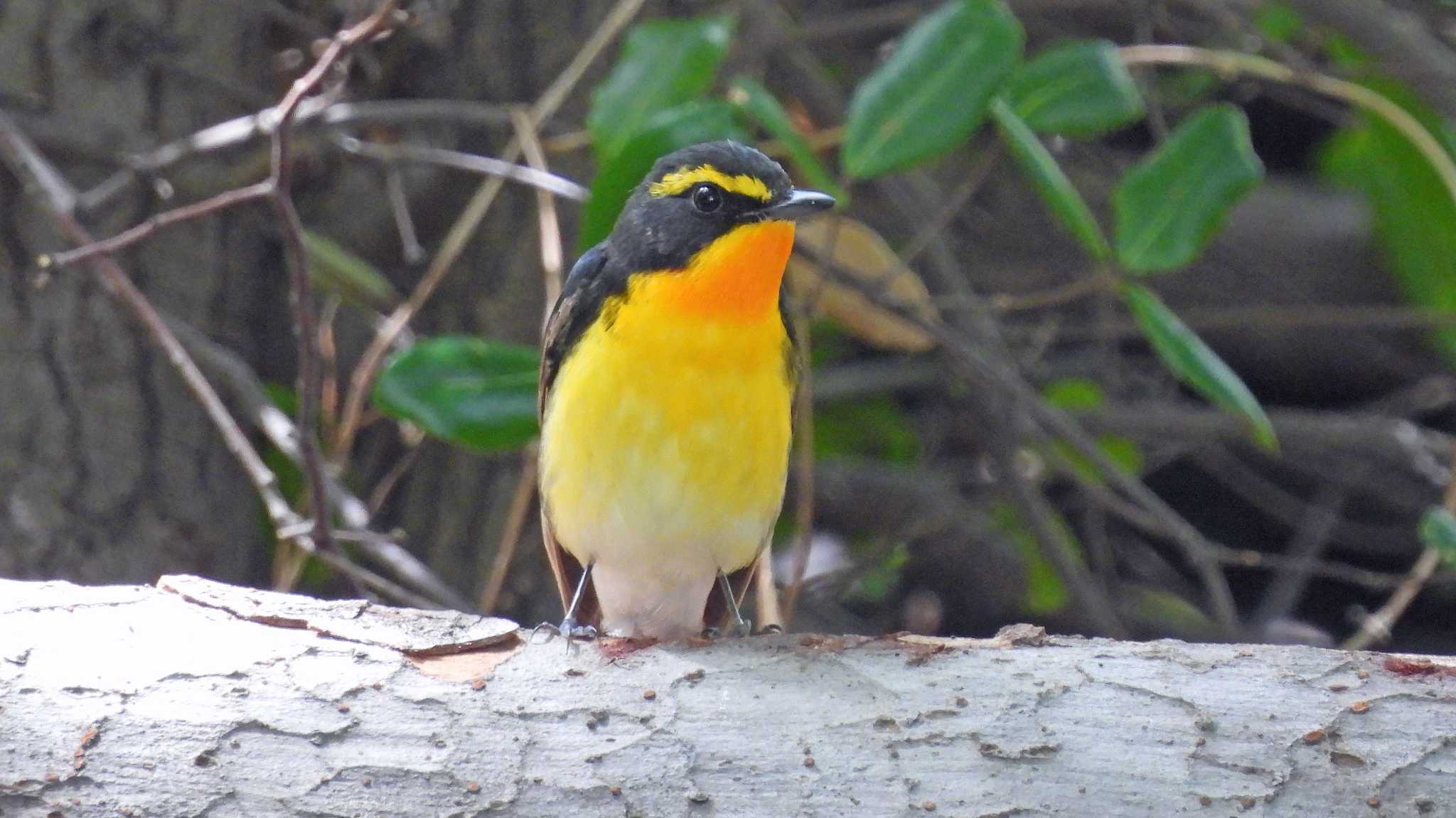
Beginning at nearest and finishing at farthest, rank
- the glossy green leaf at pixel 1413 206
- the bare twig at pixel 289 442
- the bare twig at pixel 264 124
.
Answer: the bare twig at pixel 289 442
the bare twig at pixel 264 124
the glossy green leaf at pixel 1413 206

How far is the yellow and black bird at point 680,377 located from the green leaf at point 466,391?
22 centimetres

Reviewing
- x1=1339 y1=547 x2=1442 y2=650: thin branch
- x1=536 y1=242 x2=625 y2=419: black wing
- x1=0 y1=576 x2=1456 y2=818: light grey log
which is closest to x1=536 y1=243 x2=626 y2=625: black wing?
x1=536 y1=242 x2=625 y2=419: black wing

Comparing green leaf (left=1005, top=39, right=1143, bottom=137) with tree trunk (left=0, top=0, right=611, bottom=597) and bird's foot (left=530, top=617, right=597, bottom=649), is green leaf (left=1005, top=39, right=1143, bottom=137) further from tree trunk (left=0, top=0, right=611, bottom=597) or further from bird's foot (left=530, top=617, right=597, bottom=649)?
bird's foot (left=530, top=617, right=597, bottom=649)

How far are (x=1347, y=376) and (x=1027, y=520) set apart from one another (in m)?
1.85

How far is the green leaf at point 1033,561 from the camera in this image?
494cm

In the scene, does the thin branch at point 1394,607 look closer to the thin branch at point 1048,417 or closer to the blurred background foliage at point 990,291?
the blurred background foliage at point 990,291

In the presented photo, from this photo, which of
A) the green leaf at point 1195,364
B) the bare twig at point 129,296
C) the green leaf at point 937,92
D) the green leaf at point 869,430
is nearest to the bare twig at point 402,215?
the bare twig at point 129,296

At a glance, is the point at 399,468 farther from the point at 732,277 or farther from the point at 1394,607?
the point at 1394,607

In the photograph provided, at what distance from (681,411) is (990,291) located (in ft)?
8.29

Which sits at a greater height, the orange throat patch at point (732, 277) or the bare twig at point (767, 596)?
the orange throat patch at point (732, 277)

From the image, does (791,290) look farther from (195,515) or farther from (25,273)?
(25,273)

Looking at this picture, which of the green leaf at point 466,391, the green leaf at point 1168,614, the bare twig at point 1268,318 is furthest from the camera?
the green leaf at point 1168,614

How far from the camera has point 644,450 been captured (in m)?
3.26

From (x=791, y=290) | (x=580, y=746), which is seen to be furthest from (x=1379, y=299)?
(x=580, y=746)
